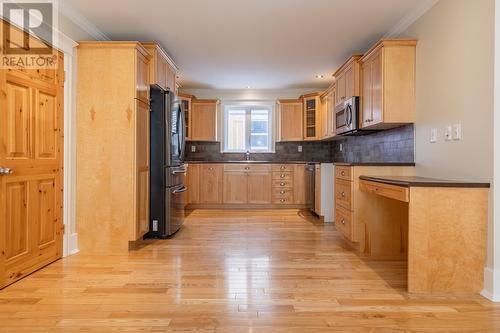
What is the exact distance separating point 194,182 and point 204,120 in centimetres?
127

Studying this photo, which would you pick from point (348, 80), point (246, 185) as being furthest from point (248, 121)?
point (348, 80)

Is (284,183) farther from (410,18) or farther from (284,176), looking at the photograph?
(410,18)

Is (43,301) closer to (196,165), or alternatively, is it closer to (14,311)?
(14,311)

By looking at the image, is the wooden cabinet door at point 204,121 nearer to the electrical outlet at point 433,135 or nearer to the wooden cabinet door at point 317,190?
the wooden cabinet door at point 317,190

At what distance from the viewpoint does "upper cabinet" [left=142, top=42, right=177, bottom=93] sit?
3.84 m

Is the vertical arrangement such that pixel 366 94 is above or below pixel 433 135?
above

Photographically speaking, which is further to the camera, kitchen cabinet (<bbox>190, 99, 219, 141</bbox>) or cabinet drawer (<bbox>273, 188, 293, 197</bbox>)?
kitchen cabinet (<bbox>190, 99, 219, 141</bbox>)

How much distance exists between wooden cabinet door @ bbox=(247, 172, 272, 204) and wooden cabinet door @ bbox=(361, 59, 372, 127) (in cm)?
271

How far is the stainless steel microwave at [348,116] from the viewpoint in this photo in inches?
163

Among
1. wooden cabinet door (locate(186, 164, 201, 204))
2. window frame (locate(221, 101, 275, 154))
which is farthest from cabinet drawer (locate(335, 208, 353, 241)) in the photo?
window frame (locate(221, 101, 275, 154))

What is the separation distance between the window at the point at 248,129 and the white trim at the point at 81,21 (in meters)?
3.45

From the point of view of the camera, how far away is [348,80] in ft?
14.3

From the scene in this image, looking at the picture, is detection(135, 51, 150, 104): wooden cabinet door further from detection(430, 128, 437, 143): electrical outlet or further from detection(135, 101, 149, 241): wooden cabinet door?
detection(430, 128, 437, 143): electrical outlet

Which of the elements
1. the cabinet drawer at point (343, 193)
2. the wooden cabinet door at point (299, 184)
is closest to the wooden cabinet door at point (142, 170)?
the cabinet drawer at point (343, 193)
